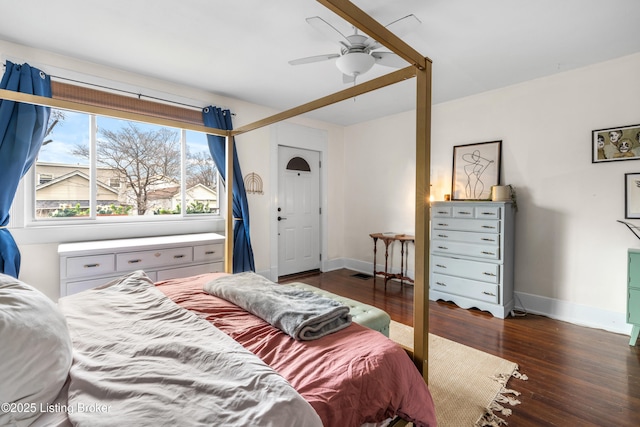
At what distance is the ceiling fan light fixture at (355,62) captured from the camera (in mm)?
2242

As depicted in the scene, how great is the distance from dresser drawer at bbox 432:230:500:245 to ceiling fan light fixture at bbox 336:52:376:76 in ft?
7.15

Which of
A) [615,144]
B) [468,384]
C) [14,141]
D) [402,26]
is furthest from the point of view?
[615,144]

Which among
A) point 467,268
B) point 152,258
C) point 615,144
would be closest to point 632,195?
point 615,144

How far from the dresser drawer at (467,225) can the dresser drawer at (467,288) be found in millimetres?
586

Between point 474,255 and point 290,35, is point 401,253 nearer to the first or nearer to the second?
point 474,255

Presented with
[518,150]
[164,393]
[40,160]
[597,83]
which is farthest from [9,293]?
[597,83]

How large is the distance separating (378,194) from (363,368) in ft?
13.1

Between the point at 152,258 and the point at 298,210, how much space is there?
2.48m

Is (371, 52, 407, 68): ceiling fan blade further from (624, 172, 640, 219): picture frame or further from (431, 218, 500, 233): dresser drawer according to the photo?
(624, 172, 640, 219): picture frame

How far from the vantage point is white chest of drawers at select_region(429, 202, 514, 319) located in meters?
3.15

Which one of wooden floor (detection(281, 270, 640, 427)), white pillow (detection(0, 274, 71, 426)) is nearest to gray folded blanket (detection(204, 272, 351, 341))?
white pillow (detection(0, 274, 71, 426))

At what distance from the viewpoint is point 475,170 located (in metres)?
3.72

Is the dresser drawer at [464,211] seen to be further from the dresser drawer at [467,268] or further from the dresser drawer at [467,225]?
the dresser drawer at [467,268]


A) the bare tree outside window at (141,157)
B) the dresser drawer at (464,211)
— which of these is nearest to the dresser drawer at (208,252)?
the bare tree outside window at (141,157)
